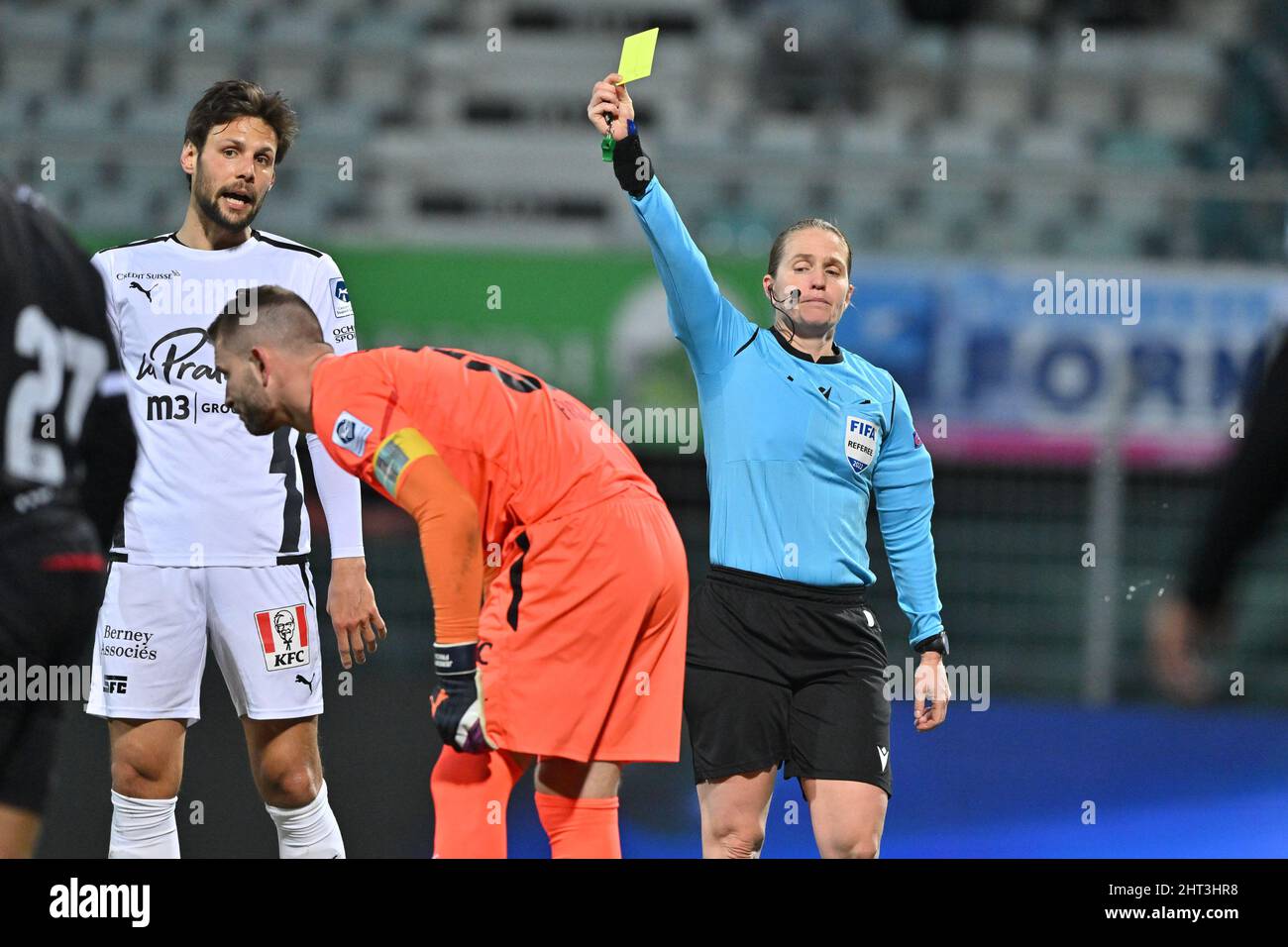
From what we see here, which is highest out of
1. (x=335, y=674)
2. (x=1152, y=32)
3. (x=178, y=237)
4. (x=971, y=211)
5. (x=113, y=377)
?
(x=1152, y=32)

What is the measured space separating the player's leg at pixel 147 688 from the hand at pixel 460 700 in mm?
1169

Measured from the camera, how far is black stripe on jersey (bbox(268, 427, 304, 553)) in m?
4.66

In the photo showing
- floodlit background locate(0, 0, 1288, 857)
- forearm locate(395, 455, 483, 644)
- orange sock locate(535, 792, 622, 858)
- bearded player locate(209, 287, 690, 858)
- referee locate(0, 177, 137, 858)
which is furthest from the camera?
floodlit background locate(0, 0, 1288, 857)

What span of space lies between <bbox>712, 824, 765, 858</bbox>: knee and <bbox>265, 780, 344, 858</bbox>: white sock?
1193mm

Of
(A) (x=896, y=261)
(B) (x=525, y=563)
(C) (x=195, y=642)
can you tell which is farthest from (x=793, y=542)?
(A) (x=896, y=261)

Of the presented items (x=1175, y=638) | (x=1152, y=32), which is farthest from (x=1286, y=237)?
(x=1175, y=638)

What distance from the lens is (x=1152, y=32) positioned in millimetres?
12594

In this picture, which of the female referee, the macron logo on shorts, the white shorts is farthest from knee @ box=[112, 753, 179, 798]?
the female referee

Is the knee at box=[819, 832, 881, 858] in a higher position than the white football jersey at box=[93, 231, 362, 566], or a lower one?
lower

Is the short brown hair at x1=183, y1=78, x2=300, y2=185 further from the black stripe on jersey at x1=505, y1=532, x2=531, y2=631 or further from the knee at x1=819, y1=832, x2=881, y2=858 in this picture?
the knee at x1=819, y1=832, x2=881, y2=858

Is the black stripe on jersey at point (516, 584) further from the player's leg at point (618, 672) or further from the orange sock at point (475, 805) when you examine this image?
the orange sock at point (475, 805)

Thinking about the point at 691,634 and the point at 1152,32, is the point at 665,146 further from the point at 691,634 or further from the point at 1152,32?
the point at 691,634

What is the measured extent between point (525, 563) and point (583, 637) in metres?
0.23

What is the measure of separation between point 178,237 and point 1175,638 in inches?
127
